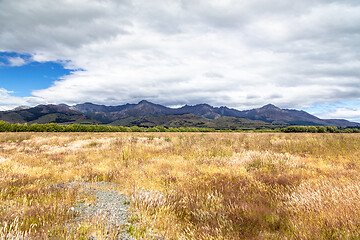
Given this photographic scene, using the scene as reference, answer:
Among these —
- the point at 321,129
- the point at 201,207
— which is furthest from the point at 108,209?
the point at 321,129

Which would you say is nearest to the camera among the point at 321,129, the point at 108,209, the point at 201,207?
the point at 108,209

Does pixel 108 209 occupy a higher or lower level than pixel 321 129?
lower

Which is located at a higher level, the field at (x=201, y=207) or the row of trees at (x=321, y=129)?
the row of trees at (x=321, y=129)

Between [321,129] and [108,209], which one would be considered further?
[321,129]

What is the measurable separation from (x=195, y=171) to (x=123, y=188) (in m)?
3.01

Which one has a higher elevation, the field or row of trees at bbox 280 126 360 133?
row of trees at bbox 280 126 360 133

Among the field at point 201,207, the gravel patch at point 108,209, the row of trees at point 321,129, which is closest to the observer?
the field at point 201,207

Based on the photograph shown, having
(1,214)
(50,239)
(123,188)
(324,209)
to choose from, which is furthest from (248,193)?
(1,214)

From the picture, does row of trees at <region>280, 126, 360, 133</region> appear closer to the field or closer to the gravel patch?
the field

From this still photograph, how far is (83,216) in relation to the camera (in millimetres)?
4234

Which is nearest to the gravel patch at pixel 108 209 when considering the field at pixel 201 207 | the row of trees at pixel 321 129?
the field at pixel 201 207

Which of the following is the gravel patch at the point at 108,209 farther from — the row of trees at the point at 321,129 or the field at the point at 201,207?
the row of trees at the point at 321,129

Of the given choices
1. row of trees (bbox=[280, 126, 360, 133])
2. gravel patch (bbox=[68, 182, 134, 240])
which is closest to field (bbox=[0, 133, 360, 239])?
gravel patch (bbox=[68, 182, 134, 240])

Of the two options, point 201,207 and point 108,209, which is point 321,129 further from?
point 108,209
